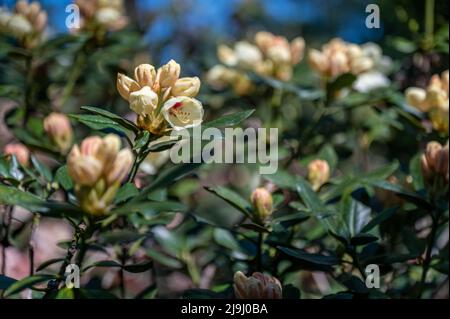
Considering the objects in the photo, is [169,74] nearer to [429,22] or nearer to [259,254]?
[259,254]

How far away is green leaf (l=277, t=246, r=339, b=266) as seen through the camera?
3.63ft

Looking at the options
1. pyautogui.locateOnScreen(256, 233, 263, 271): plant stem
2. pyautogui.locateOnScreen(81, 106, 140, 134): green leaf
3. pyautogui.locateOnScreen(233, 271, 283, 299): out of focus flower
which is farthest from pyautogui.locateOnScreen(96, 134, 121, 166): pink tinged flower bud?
→ pyautogui.locateOnScreen(256, 233, 263, 271): plant stem

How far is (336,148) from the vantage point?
185cm

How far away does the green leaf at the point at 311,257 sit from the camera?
3.63 feet

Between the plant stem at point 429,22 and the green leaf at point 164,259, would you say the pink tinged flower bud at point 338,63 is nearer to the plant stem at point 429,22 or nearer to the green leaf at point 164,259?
the plant stem at point 429,22

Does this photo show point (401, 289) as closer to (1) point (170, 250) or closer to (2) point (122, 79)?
(1) point (170, 250)

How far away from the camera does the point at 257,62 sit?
1897 mm

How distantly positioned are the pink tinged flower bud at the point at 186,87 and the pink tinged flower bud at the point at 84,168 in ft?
0.70

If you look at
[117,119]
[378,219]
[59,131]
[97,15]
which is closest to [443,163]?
[378,219]

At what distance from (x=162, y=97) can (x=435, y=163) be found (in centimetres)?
56

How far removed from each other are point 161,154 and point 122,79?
0.58 metres

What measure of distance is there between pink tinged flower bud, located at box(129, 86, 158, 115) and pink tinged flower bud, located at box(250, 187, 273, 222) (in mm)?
317

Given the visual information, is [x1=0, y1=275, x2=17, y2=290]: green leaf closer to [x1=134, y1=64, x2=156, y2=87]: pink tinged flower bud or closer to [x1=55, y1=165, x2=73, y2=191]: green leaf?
[x1=55, y1=165, x2=73, y2=191]: green leaf

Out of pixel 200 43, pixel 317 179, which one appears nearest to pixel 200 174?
pixel 317 179
